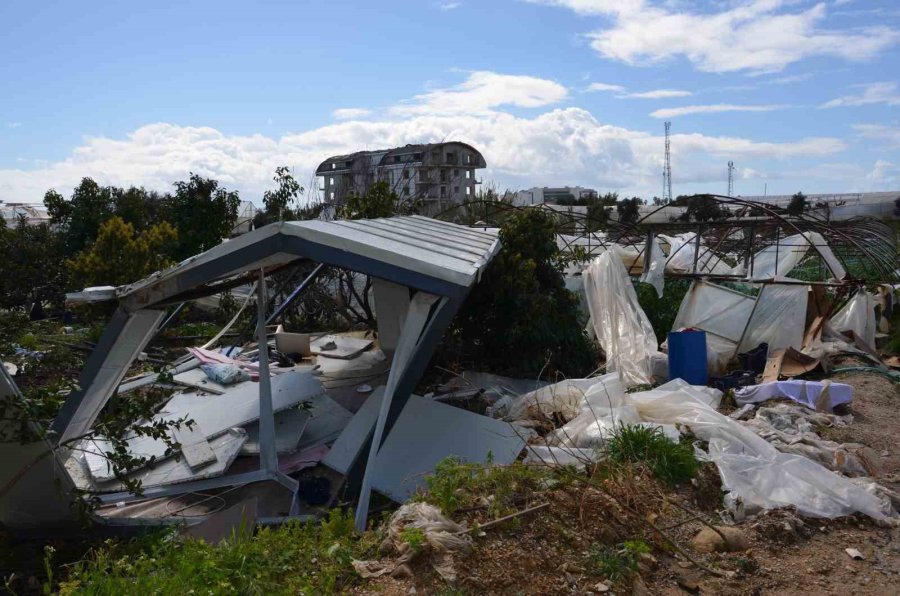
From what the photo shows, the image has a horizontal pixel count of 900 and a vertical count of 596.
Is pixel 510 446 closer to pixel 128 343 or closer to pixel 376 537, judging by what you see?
pixel 376 537

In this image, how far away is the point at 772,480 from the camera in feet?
17.1

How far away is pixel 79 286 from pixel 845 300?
1331cm

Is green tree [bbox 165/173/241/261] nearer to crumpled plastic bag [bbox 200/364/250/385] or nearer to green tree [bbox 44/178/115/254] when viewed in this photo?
green tree [bbox 44/178/115/254]

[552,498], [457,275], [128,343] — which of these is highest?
[457,275]

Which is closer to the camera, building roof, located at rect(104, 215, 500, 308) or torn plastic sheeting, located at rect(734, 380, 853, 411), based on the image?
building roof, located at rect(104, 215, 500, 308)

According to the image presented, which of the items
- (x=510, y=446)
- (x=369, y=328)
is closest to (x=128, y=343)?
(x=510, y=446)

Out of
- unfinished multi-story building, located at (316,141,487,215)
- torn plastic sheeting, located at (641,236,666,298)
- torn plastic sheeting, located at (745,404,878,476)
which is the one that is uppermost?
unfinished multi-story building, located at (316,141,487,215)

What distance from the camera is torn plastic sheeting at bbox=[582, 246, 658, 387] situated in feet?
32.0

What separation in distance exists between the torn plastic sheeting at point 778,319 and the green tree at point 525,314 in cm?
236

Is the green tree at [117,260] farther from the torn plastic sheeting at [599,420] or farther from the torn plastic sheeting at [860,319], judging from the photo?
the torn plastic sheeting at [860,319]

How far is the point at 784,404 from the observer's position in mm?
7625

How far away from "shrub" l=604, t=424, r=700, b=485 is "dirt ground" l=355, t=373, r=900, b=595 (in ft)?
0.47

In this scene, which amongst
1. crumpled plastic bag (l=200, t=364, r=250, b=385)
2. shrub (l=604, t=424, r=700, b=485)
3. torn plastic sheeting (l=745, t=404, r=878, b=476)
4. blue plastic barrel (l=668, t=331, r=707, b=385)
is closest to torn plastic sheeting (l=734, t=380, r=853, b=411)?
torn plastic sheeting (l=745, t=404, r=878, b=476)

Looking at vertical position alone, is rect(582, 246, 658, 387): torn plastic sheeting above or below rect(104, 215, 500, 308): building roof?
below
